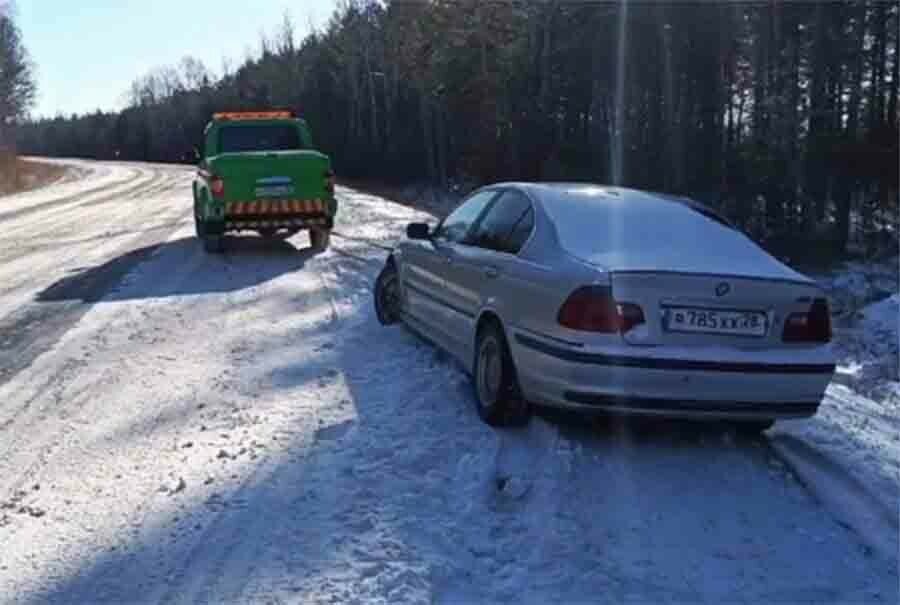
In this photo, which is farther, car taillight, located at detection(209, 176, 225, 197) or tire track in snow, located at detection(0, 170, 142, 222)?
tire track in snow, located at detection(0, 170, 142, 222)

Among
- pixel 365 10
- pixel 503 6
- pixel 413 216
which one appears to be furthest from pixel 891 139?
pixel 365 10

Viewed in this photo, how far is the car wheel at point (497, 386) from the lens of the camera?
19.0ft

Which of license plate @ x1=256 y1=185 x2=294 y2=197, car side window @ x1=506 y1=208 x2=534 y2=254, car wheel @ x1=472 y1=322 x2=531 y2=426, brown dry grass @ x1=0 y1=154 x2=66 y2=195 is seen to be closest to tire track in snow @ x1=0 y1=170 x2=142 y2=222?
brown dry grass @ x1=0 y1=154 x2=66 y2=195

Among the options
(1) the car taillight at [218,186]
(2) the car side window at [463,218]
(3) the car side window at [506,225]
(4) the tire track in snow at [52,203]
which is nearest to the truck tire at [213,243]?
(1) the car taillight at [218,186]

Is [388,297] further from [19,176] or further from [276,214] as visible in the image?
[19,176]

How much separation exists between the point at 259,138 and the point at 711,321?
1227 centimetres

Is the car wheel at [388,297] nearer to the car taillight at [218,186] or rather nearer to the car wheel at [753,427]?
the car wheel at [753,427]

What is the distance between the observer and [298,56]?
79.8 meters

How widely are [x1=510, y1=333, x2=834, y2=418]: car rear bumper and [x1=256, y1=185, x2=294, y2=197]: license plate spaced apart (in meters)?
10.2

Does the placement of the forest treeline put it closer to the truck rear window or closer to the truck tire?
the truck rear window

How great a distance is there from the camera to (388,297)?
9.02 metres

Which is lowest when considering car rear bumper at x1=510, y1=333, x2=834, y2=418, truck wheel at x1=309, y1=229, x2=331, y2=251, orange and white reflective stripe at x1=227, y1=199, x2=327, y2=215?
truck wheel at x1=309, y1=229, x2=331, y2=251

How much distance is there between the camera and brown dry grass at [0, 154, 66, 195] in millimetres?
40062

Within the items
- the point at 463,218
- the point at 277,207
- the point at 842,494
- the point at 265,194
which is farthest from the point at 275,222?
the point at 842,494
